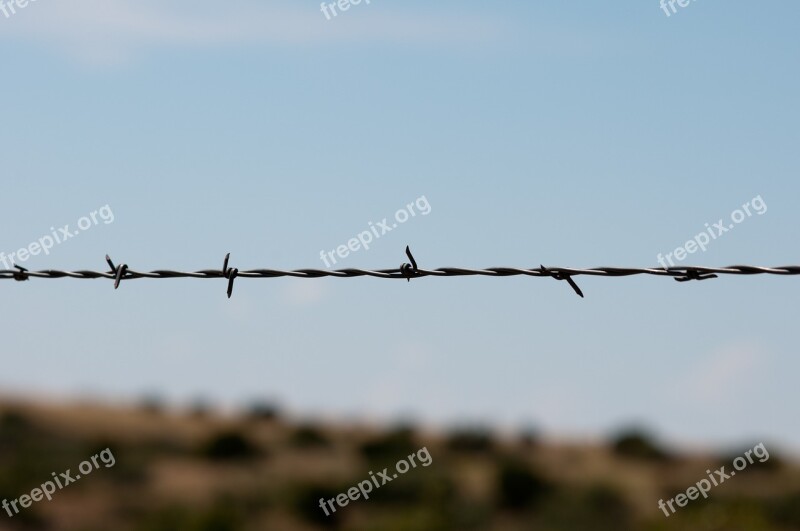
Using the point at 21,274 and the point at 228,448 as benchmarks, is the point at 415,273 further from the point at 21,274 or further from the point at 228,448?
the point at 228,448

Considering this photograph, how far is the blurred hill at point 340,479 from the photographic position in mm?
23516

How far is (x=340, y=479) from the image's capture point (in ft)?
90.0

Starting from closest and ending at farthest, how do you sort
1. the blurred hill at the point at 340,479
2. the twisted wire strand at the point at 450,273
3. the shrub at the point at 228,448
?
the twisted wire strand at the point at 450,273, the blurred hill at the point at 340,479, the shrub at the point at 228,448

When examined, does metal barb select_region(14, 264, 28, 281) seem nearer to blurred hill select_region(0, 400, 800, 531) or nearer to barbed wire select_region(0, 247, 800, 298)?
barbed wire select_region(0, 247, 800, 298)

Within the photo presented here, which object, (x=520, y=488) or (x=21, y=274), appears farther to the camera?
(x=520, y=488)

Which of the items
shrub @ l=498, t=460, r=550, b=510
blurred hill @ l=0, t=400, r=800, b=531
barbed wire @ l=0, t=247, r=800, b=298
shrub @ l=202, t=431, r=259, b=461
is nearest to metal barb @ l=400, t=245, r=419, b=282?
barbed wire @ l=0, t=247, r=800, b=298

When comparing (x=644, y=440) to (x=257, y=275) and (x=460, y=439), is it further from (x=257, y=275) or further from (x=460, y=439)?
(x=257, y=275)

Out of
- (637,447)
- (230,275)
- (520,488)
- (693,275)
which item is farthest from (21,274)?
(637,447)

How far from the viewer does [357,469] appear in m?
28.8

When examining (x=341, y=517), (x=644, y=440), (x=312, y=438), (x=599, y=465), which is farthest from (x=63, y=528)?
(x=644, y=440)

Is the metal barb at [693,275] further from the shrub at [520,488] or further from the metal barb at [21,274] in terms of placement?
the shrub at [520,488]

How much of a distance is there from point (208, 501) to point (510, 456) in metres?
8.77

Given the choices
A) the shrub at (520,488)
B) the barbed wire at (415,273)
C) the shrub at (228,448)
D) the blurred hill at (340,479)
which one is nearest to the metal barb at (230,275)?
the barbed wire at (415,273)

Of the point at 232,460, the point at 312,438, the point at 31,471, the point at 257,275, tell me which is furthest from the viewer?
the point at 312,438
